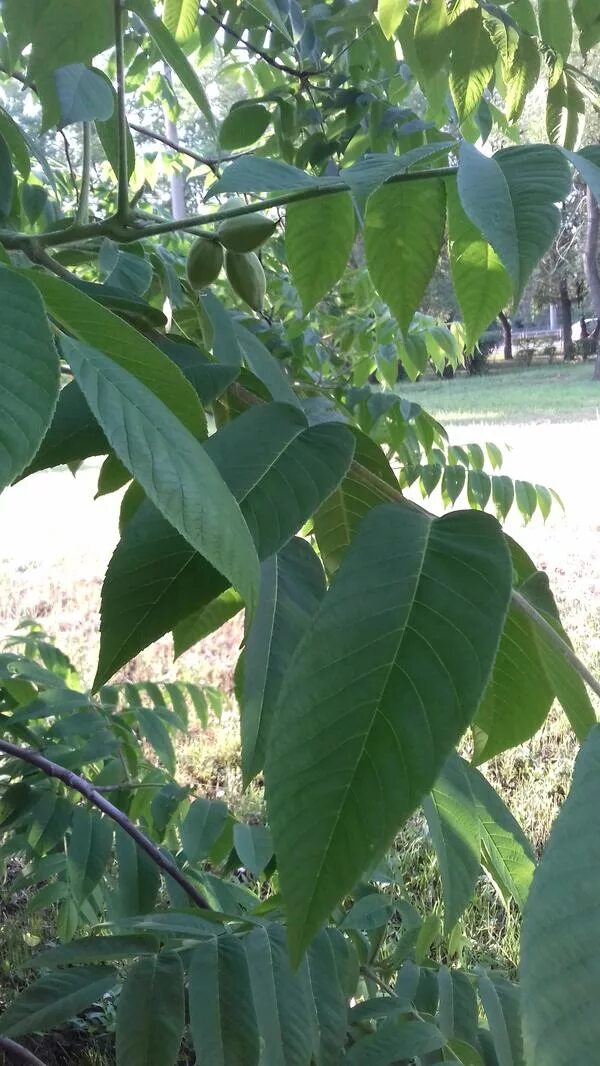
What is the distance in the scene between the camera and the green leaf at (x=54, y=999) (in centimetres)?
57

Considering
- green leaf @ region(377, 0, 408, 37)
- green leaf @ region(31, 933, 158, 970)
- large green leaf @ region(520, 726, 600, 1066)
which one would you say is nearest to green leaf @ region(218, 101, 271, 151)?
green leaf @ region(377, 0, 408, 37)

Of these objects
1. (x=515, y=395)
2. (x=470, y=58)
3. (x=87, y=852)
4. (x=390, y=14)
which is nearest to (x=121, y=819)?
(x=87, y=852)

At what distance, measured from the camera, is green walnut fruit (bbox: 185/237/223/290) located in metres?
0.57

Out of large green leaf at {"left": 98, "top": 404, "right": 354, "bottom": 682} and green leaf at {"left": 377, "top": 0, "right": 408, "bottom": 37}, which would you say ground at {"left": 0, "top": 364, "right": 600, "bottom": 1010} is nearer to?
green leaf at {"left": 377, "top": 0, "right": 408, "bottom": 37}

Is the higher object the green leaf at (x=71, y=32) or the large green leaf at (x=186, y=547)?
the green leaf at (x=71, y=32)

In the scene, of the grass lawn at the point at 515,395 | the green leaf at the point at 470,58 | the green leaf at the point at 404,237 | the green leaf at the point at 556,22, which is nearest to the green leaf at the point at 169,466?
the green leaf at the point at 404,237

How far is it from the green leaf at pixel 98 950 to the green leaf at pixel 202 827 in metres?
0.28

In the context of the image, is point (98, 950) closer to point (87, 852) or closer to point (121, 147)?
point (87, 852)

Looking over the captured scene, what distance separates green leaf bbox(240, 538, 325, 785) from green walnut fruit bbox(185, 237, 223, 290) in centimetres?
27

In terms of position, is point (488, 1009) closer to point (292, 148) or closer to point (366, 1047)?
point (366, 1047)

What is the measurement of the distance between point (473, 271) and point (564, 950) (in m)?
0.36

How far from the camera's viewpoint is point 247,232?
20.9 inches

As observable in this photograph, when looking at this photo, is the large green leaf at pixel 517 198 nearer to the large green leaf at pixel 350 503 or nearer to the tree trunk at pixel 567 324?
the large green leaf at pixel 350 503

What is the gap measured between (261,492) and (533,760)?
7.84 ft
